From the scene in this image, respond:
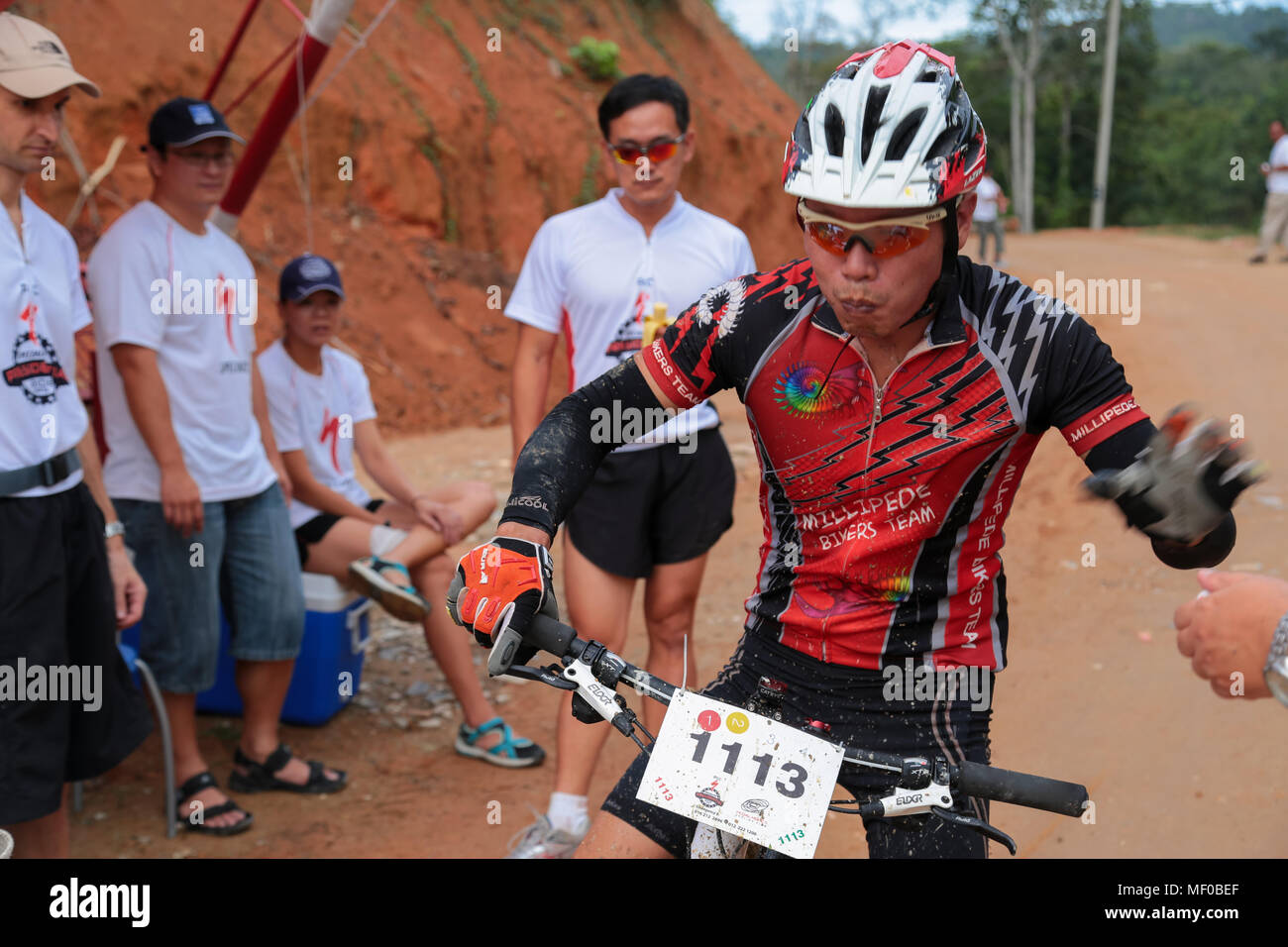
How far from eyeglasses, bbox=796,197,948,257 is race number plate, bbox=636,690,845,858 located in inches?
37.5

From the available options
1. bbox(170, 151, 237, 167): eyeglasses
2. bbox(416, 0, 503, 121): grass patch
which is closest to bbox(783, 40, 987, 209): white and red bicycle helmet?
bbox(170, 151, 237, 167): eyeglasses

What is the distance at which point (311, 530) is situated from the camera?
5574 mm

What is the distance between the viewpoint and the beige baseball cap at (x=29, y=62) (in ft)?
12.2

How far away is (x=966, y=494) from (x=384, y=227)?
13.5m

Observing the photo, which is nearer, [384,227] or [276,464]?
[276,464]

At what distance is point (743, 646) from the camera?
9.53 feet

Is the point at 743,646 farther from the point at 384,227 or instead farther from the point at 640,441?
the point at 384,227

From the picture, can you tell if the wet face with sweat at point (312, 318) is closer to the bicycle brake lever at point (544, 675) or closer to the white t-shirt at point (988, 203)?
the bicycle brake lever at point (544, 675)

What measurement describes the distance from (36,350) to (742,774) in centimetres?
274

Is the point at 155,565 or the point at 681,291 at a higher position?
the point at 681,291

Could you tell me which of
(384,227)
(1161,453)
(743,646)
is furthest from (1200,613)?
(384,227)

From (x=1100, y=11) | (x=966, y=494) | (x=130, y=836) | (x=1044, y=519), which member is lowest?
(x=130, y=836)

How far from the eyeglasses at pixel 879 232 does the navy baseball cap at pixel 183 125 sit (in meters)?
3.23

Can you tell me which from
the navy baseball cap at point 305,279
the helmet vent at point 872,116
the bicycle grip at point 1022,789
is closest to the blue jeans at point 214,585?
the navy baseball cap at point 305,279
